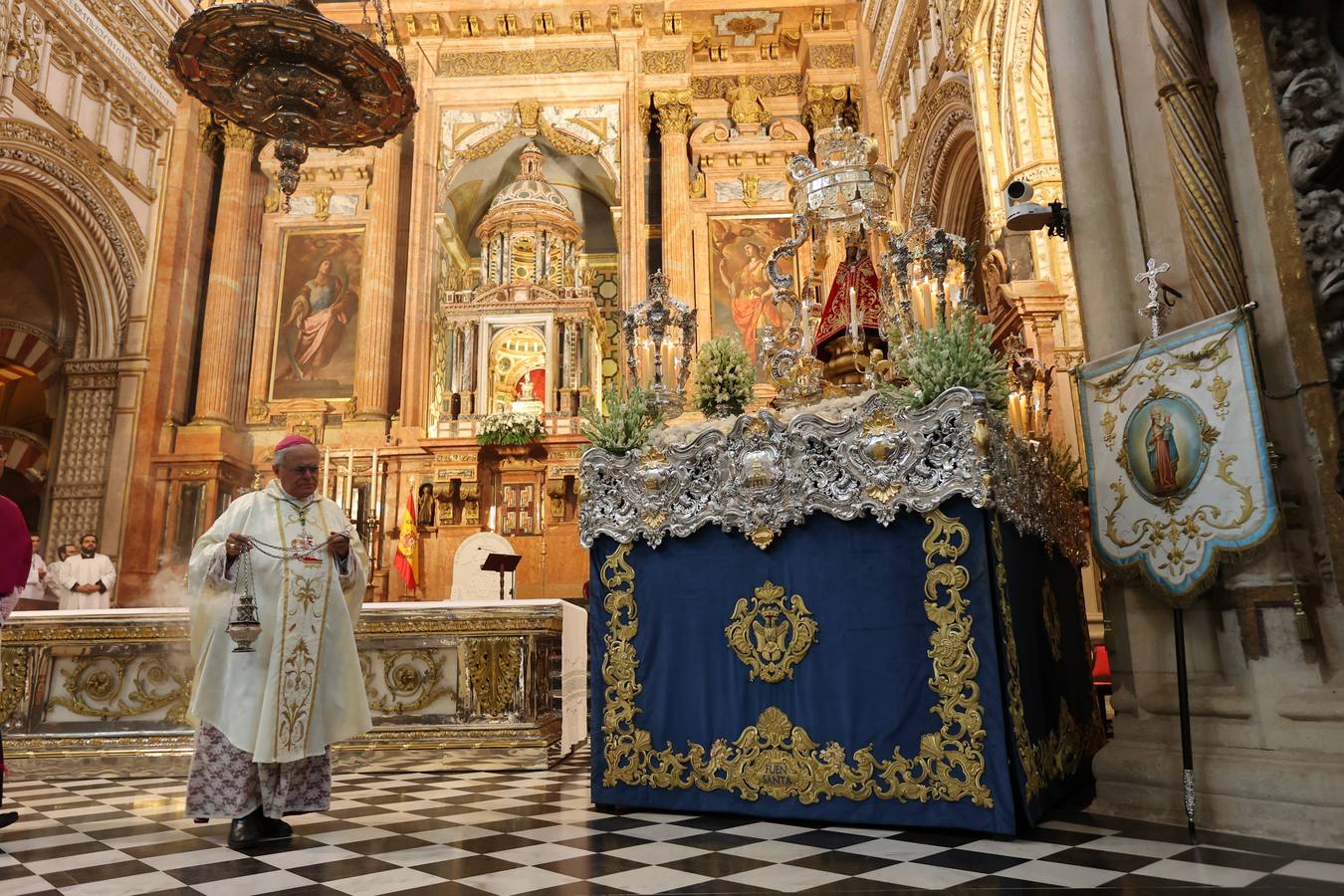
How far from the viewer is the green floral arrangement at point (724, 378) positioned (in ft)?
14.1

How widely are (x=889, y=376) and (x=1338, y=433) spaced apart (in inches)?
67.0

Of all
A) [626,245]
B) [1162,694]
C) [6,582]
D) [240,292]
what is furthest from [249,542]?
[240,292]

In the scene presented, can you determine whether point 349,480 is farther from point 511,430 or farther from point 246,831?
point 246,831

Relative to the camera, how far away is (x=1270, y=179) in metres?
3.32

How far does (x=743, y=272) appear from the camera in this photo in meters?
12.8

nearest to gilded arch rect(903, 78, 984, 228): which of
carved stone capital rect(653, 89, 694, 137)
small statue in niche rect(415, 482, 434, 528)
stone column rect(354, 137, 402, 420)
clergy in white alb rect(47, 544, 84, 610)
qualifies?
carved stone capital rect(653, 89, 694, 137)

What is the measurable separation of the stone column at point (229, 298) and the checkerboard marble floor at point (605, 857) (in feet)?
29.7

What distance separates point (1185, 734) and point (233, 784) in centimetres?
335

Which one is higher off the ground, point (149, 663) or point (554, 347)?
point (554, 347)

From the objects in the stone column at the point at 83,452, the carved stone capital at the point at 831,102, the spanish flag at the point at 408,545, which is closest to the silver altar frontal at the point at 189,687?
the spanish flag at the point at 408,545

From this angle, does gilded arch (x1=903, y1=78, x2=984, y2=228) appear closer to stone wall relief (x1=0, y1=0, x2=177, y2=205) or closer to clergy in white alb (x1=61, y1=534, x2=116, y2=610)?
clergy in white alb (x1=61, y1=534, x2=116, y2=610)

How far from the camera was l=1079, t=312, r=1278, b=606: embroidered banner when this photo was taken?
3.11 meters

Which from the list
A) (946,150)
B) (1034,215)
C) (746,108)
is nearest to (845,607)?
(1034,215)

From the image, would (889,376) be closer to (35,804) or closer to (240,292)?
(35,804)
